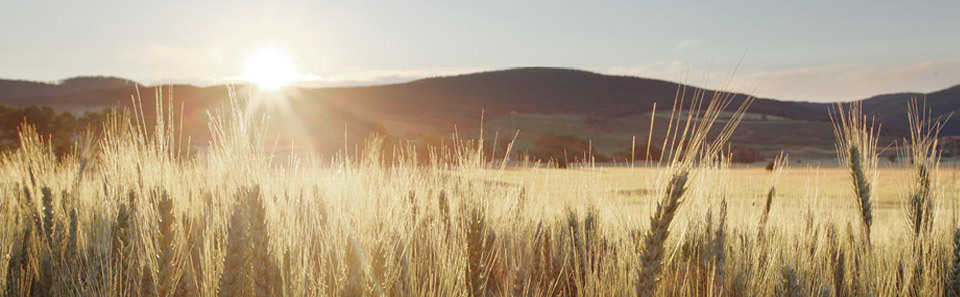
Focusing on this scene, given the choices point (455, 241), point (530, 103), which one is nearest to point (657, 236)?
point (455, 241)

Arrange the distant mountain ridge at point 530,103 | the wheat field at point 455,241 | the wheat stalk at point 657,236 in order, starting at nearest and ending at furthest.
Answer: the wheat stalk at point 657,236 < the wheat field at point 455,241 < the distant mountain ridge at point 530,103

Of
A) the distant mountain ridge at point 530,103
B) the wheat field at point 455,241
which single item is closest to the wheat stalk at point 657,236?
the wheat field at point 455,241

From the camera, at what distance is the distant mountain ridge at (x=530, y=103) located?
2232 inches

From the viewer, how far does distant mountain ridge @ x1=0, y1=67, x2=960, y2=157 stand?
5669 cm

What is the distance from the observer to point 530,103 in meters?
80.9

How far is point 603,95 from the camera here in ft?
274

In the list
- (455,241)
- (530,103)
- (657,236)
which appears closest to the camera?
(657,236)

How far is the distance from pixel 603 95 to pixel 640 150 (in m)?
50.0

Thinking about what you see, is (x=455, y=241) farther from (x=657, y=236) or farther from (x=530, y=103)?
(x=530, y=103)

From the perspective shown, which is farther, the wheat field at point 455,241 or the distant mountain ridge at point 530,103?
the distant mountain ridge at point 530,103

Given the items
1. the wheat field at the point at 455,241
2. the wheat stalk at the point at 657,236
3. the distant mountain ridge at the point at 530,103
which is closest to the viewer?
the wheat stalk at the point at 657,236

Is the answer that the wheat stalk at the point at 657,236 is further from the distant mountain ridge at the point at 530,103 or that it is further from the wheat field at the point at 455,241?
the distant mountain ridge at the point at 530,103

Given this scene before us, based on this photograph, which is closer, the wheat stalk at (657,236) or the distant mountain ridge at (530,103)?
the wheat stalk at (657,236)

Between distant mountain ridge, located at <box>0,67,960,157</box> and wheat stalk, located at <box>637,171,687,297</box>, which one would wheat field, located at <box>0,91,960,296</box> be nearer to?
wheat stalk, located at <box>637,171,687,297</box>
